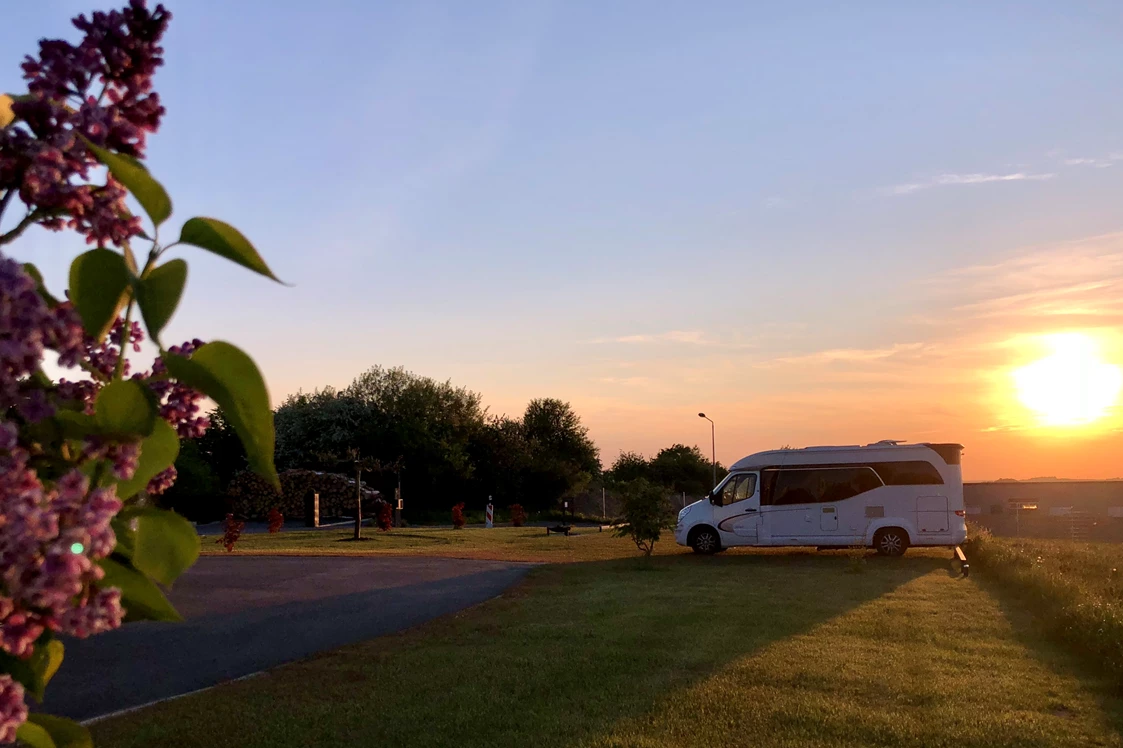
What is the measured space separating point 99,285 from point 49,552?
365 millimetres

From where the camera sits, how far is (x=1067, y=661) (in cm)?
905

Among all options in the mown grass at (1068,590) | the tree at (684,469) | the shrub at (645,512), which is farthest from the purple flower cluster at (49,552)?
the tree at (684,469)

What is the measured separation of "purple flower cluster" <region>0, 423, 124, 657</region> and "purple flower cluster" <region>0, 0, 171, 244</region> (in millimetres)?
386

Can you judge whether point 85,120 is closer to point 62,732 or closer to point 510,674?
point 62,732

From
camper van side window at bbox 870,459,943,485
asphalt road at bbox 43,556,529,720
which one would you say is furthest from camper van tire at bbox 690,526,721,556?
asphalt road at bbox 43,556,529,720

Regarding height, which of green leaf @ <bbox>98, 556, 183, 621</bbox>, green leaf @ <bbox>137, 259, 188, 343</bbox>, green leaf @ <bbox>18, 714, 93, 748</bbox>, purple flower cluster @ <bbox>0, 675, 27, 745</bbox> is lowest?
green leaf @ <bbox>18, 714, 93, 748</bbox>

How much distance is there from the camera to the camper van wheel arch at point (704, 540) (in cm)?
2250

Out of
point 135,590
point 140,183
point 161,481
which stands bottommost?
point 135,590

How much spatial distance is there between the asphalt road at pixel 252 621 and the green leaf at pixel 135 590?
449 centimetres

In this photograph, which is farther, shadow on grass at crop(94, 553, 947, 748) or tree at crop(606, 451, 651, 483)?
tree at crop(606, 451, 651, 483)

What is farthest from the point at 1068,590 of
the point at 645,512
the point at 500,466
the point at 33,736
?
the point at 500,466

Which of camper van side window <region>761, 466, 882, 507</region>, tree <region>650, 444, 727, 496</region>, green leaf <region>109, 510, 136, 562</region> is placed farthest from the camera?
tree <region>650, 444, 727, 496</region>

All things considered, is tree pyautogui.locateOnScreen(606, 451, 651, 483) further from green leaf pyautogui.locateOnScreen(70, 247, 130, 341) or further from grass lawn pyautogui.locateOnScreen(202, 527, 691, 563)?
green leaf pyautogui.locateOnScreen(70, 247, 130, 341)

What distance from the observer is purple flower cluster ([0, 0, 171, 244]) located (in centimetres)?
124
